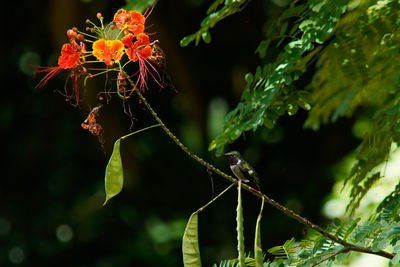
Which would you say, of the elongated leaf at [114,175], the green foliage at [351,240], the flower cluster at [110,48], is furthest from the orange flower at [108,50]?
the green foliage at [351,240]

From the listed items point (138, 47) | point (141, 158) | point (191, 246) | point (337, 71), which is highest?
point (138, 47)

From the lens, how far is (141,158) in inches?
277

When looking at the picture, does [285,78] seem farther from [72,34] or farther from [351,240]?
[72,34]

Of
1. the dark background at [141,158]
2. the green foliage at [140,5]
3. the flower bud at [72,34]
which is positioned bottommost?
the dark background at [141,158]

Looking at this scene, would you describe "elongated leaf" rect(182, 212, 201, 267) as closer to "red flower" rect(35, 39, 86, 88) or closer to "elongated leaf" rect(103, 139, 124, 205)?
"elongated leaf" rect(103, 139, 124, 205)

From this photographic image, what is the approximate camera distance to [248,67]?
6.86 m

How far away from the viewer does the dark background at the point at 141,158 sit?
6.46m

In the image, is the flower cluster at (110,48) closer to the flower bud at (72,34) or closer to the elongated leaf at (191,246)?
the flower bud at (72,34)

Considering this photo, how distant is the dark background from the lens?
6461 millimetres

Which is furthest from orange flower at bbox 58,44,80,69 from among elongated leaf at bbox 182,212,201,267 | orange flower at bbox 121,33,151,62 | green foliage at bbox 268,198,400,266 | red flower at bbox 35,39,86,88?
green foliage at bbox 268,198,400,266

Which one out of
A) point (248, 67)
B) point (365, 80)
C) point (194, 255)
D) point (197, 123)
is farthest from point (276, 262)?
point (248, 67)

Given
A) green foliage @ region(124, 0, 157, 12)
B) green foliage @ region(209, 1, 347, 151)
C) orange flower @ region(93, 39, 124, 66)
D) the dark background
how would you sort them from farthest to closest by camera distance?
1. the dark background
2. green foliage @ region(124, 0, 157, 12)
3. green foliage @ region(209, 1, 347, 151)
4. orange flower @ region(93, 39, 124, 66)

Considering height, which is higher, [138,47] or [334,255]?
[138,47]

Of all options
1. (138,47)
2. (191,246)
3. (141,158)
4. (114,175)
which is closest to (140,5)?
(138,47)
